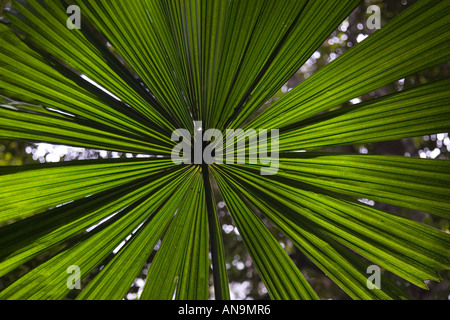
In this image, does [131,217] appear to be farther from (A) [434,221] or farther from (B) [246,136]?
(A) [434,221]

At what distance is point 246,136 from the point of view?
5.56ft

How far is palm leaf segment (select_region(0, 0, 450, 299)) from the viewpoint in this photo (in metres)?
1.37

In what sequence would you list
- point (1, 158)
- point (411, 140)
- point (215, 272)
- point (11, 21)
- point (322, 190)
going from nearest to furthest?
1. point (11, 21)
2. point (215, 272)
3. point (322, 190)
4. point (1, 158)
5. point (411, 140)

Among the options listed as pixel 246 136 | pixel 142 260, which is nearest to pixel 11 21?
pixel 246 136

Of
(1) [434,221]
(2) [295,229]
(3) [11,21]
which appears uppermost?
(3) [11,21]

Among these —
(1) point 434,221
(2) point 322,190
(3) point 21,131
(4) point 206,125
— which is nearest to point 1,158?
(3) point 21,131

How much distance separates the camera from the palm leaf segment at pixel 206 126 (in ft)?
4.50

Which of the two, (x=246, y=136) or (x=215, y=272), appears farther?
(x=246, y=136)

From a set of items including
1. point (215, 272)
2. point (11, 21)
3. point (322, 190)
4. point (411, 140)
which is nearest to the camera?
point (11, 21)

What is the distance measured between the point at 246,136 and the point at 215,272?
66 cm

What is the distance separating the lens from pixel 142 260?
5.68 feet

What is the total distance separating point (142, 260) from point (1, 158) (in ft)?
16.3

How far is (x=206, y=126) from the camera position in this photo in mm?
1709

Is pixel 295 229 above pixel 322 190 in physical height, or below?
below
